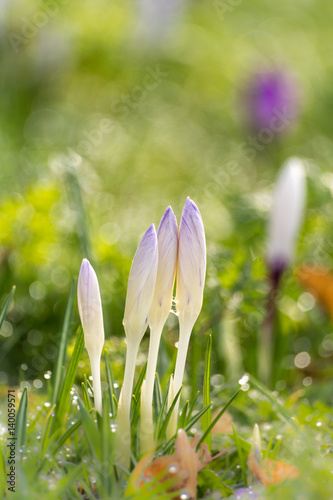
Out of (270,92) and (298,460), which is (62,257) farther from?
(270,92)

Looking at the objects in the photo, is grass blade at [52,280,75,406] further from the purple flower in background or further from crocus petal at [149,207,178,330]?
the purple flower in background

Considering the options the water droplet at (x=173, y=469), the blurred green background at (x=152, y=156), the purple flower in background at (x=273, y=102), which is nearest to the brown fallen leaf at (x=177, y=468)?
the water droplet at (x=173, y=469)

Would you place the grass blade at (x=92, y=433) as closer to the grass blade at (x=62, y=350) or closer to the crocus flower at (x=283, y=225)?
the grass blade at (x=62, y=350)

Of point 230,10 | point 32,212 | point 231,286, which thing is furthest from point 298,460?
point 230,10

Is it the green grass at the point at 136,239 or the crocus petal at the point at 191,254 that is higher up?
the crocus petal at the point at 191,254

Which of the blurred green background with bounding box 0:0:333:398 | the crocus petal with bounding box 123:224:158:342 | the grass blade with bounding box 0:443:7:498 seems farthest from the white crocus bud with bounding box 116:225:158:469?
the blurred green background with bounding box 0:0:333:398
